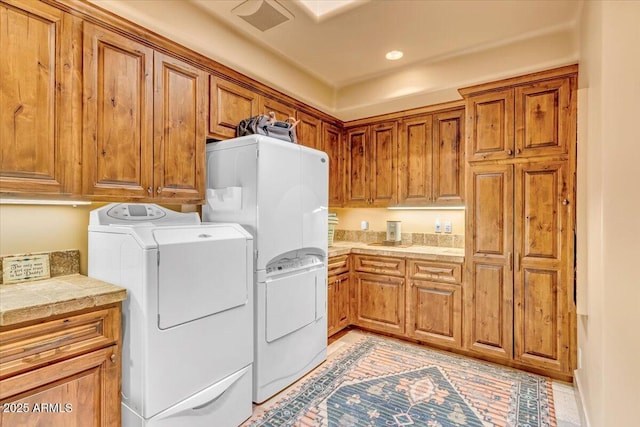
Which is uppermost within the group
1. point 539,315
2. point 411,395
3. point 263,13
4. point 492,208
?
point 263,13

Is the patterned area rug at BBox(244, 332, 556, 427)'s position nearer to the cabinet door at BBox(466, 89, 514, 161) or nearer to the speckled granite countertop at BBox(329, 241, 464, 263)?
the speckled granite countertop at BBox(329, 241, 464, 263)

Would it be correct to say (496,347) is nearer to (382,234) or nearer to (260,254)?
(382,234)

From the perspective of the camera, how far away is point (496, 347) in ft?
8.98

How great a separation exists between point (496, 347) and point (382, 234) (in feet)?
5.47

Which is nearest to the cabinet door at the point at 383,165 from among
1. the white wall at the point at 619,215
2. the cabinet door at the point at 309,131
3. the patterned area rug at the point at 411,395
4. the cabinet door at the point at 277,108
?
the cabinet door at the point at 309,131

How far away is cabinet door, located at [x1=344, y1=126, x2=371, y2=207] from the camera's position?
3.76m

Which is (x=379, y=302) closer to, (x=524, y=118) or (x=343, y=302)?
(x=343, y=302)

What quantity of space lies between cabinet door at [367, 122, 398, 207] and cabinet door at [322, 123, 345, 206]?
0.35 m

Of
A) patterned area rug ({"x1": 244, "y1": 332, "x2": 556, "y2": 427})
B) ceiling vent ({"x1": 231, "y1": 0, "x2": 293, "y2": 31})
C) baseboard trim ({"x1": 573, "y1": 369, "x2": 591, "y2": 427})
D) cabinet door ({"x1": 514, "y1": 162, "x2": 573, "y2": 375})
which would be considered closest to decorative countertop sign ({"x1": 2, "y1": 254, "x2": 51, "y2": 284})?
patterned area rug ({"x1": 244, "y1": 332, "x2": 556, "y2": 427})

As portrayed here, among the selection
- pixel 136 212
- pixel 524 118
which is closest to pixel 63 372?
pixel 136 212

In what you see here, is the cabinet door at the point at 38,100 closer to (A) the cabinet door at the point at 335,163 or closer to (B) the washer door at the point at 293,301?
(B) the washer door at the point at 293,301

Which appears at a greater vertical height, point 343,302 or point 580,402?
point 343,302

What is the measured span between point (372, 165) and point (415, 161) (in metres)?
0.50

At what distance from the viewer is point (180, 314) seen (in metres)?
1.68
